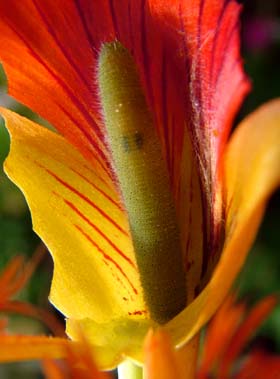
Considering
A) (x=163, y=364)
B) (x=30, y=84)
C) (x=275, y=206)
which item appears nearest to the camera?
(x=163, y=364)

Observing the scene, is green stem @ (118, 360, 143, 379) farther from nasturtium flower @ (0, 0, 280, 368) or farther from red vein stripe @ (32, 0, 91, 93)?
red vein stripe @ (32, 0, 91, 93)

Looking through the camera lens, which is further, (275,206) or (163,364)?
(275,206)

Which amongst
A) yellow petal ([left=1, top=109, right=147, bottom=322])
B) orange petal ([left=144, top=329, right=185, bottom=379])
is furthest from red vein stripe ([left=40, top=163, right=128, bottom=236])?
orange petal ([left=144, top=329, right=185, bottom=379])

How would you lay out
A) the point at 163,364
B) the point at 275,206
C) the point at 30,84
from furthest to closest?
1. the point at 275,206
2. the point at 30,84
3. the point at 163,364

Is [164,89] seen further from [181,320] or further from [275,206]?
[275,206]

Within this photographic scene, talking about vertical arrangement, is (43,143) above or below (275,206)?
above

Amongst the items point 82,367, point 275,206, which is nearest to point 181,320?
point 82,367
